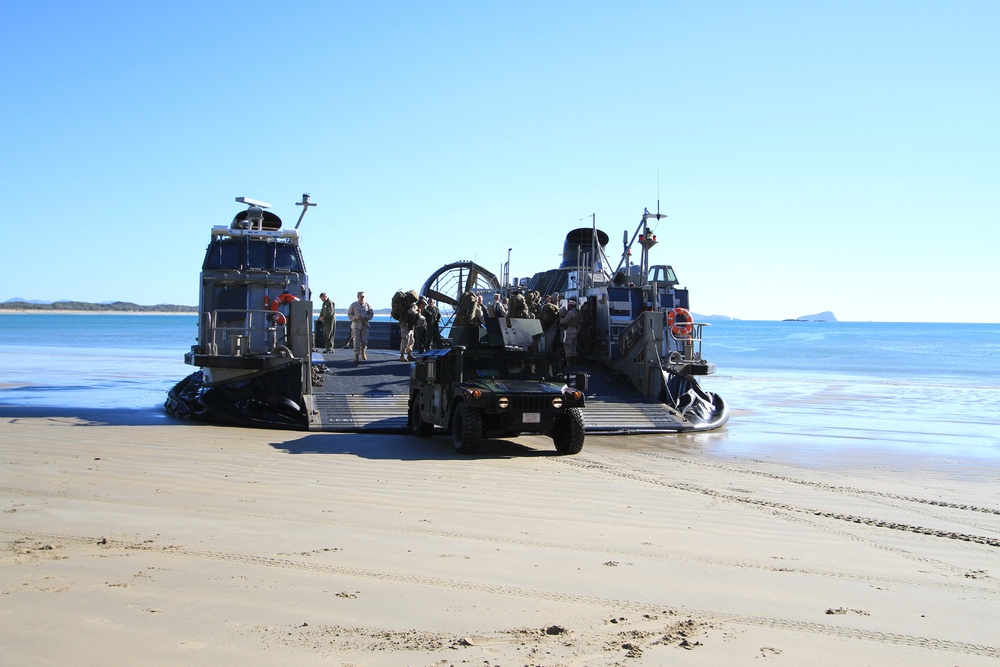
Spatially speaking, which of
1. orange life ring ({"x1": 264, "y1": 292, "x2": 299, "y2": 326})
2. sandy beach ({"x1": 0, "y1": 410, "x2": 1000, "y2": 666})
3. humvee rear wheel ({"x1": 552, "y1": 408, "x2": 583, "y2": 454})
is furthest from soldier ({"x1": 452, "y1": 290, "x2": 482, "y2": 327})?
sandy beach ({"x1": 0, "y1": 410, "x2": 1000, "y2": 666})

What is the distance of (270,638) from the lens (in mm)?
4309

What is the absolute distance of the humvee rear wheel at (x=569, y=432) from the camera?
11.8 meters

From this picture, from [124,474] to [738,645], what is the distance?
21.9 ft

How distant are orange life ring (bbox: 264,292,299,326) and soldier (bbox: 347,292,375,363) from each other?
2384 millimetres

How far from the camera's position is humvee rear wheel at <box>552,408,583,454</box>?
11.8 m

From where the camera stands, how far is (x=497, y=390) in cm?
1142

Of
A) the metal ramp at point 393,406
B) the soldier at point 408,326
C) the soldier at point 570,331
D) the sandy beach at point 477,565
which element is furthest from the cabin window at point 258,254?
the sandy beach at point 477,565

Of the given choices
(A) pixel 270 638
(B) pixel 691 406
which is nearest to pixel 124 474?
(A) pixel 270 638

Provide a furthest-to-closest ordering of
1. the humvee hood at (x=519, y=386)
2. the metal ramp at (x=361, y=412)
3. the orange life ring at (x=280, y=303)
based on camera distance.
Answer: the orange life ring at (x=280, y=303), the metal ramp at (x=361, y=412), the humvee hood at (x=519, y=386)

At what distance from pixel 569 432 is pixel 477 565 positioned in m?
6.10

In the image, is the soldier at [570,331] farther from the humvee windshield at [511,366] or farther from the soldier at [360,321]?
the humvee windshield at [511,366]

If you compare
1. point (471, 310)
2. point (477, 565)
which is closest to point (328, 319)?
point (471, 310)

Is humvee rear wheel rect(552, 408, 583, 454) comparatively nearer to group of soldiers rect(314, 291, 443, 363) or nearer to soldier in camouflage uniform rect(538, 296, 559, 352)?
group of soldiers rect(314, 291, 443, 363)

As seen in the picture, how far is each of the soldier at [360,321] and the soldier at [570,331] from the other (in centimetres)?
417
